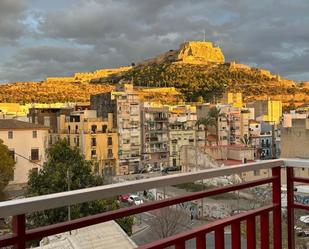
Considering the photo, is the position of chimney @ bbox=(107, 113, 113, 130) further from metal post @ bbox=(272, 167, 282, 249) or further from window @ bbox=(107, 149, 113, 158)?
metal post @ bbox=(272, 167, 282, 249)

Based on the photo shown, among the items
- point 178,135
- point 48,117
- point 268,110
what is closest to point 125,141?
point 178,135

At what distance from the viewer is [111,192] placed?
1.39 metres

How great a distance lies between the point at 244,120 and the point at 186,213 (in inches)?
1522

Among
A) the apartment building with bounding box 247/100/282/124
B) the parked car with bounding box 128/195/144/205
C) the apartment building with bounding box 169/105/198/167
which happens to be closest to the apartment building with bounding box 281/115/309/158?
the apartment building with bounding box 169/105/198/167

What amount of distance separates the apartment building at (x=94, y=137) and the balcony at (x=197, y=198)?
1094 inches

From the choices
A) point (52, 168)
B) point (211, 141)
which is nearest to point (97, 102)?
point (211, 141)

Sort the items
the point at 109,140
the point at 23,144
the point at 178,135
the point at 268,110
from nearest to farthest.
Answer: the point at 23,144 < the point at 109,140 < the point at 178,135 < the point at 268,110

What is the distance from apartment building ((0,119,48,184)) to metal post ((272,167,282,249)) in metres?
25.7

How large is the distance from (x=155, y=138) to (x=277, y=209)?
32.7 meters

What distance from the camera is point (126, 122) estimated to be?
32.2 m

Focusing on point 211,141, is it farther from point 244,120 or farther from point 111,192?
point 111,192

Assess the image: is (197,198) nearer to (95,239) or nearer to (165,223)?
(165,223)

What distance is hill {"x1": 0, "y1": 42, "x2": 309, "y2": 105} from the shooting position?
69.5m

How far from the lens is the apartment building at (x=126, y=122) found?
3197cm
